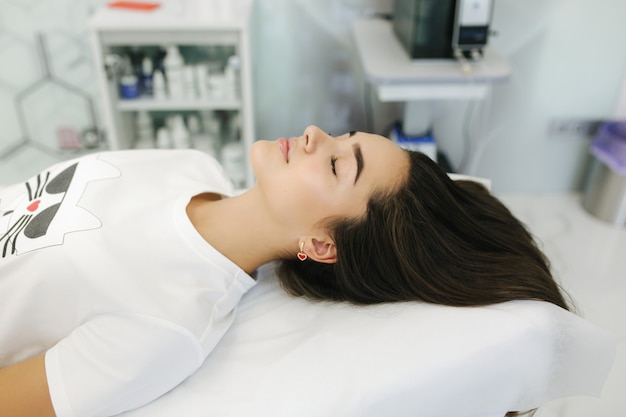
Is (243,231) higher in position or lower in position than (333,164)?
lower

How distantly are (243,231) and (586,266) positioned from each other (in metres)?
1.28

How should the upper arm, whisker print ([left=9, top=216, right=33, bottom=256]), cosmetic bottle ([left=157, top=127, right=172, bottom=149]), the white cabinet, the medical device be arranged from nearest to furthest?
the upper arm
whisker print ([left=9, top=216, right=33, bottom=256])
the medical device
the white cabinet
cosmetic bottle ([left=157, top=127, right=172, bottom=149])

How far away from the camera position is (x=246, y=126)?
1.72m

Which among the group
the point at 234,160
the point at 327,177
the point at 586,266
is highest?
the point at 327,177

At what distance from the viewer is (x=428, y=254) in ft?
3.07

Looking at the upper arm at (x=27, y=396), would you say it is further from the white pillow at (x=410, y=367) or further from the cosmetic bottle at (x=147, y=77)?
the cosmetic bottle at (x=147, y=77)

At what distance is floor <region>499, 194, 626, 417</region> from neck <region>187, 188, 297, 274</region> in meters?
0.71

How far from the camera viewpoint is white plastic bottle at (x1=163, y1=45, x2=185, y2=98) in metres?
1.66

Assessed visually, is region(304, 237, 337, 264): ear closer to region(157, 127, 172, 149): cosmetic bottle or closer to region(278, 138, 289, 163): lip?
region(278, 138, 289, 163): lip

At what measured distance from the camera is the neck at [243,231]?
3.33 feet

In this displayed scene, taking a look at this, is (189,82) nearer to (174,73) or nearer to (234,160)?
(174,73)

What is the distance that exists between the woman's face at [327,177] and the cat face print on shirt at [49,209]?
333 millimetres

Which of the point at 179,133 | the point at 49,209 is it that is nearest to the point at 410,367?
the point at 49,209

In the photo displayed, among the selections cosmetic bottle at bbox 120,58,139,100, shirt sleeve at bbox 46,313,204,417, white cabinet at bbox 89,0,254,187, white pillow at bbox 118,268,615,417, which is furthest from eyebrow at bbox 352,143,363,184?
cosmetic bottle at bbox 120,58,139,100
